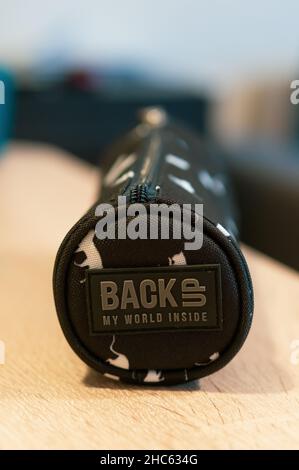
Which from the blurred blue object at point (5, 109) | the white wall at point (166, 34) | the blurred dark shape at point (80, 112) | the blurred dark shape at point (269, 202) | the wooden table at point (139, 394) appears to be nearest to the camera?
the wooden table at point (139, 394)

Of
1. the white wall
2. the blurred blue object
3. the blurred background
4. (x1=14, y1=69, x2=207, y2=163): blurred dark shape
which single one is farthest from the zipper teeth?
the white wall

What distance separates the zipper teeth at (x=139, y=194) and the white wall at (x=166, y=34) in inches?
81.5

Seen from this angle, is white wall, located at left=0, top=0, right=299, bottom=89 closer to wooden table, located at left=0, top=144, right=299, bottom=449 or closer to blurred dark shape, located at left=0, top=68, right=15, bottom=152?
blurred dark shape, located at left=0, top=68, right=15, bottom=152

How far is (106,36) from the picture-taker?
2449mm

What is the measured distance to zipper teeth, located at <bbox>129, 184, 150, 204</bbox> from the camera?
0.40 metres

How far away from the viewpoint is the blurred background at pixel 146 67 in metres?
2.04

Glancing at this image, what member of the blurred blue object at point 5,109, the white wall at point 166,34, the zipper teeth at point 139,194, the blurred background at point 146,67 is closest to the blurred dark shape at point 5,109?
the blurred blue object at point 5,109

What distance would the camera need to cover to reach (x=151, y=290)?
1.33ft

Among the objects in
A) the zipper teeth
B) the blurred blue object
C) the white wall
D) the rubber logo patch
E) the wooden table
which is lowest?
the wooden table

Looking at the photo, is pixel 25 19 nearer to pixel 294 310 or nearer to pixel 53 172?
pixel 53 172

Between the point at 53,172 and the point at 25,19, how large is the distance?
1.37 m

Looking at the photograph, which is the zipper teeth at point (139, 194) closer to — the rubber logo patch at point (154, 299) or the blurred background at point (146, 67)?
the rubber logo patch at point (154, 299)
